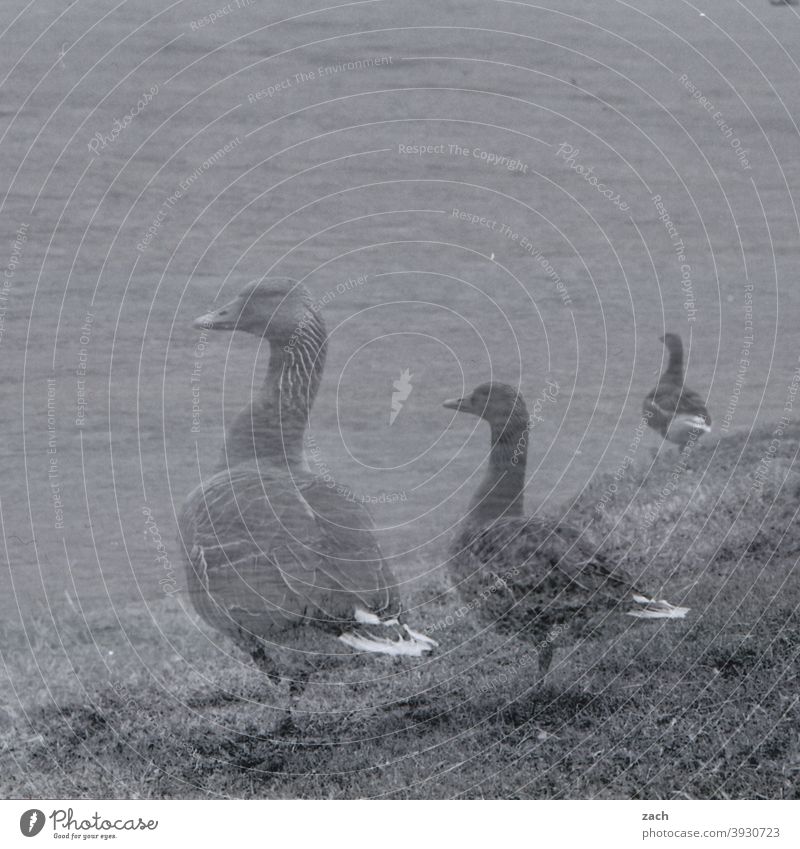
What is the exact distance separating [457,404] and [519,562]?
53 cm

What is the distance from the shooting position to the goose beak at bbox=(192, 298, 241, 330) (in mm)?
3643

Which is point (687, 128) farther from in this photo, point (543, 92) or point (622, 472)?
point (622, 472)

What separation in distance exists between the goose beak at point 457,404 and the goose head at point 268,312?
51 cm

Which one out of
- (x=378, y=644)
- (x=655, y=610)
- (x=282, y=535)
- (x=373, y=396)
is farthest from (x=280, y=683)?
(x=655, y=610)

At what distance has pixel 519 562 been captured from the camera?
368 centimetres

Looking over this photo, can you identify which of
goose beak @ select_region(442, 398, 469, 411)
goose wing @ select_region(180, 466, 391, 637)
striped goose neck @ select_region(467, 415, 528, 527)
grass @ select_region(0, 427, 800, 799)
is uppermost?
goose beak @ select_region(442, 398, 469, 411)

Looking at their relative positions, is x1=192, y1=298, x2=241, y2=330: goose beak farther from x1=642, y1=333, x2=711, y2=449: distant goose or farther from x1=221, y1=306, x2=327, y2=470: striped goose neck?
x1=642, y1=333, x2=711, y2=449: distant goose

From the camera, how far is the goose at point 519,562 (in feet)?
12.1

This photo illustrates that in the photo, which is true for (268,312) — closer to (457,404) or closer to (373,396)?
(373,396)

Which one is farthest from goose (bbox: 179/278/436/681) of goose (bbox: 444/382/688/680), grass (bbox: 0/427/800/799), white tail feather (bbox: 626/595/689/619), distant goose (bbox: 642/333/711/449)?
distant goose (bbox: 642/333/711/449)

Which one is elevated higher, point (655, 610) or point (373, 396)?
point (373, 396)

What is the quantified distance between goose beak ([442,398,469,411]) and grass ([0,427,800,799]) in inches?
19.0

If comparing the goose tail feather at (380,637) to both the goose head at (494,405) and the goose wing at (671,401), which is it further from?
the goose wing at (671,401)

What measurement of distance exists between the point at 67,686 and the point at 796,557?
7.79 ft
